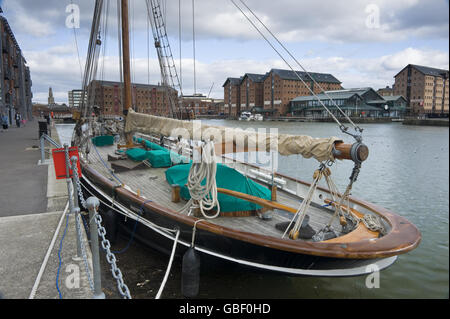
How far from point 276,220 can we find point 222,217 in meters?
0.92

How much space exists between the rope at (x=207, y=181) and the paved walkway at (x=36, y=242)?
72.9 inches

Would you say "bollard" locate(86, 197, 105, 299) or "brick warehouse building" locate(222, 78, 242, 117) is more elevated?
"brick warehouse building" locate(222, 78, 242, 117)

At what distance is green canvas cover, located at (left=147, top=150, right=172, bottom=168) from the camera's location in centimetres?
860

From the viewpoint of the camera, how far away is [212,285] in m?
5.22

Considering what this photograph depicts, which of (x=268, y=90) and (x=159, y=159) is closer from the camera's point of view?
(x=159, y=159)

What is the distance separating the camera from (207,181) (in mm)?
4828

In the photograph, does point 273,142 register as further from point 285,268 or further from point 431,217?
point 431,217

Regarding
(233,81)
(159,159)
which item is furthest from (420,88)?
(159,159)

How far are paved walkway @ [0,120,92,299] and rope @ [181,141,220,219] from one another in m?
1.85

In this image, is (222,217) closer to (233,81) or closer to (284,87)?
(284,87)

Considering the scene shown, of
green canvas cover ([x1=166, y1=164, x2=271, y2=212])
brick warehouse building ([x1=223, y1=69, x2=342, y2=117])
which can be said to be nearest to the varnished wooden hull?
green canvas cover ([x1=166, y1=164, x2=271, y2=212])

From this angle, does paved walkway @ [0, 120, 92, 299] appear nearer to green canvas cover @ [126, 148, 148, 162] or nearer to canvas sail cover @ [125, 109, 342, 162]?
green canvas cover @ [126, 148, 148, 162]

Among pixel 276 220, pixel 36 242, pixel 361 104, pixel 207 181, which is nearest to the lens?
pixel 207 181
